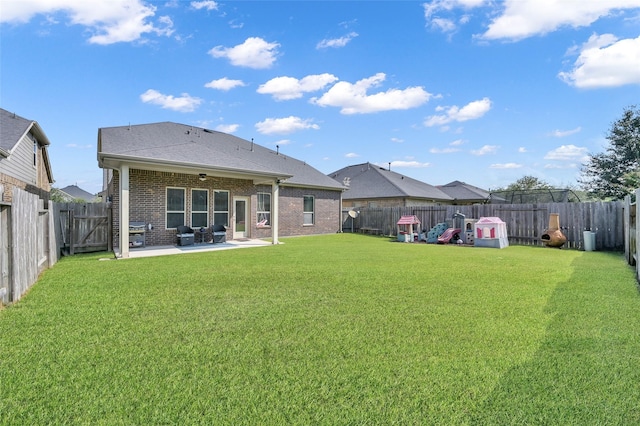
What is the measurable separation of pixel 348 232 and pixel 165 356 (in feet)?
60.3

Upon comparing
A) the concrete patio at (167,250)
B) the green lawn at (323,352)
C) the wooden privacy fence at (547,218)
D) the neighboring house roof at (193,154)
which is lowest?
the green lawn at (323,352)

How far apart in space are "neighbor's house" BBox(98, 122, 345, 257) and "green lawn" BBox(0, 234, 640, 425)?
17.6ft

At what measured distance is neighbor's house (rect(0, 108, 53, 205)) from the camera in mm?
10344

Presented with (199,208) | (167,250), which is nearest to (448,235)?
(199,208)

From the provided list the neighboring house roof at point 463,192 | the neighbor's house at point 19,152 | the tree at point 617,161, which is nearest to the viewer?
the neighbor's house at point 19,152

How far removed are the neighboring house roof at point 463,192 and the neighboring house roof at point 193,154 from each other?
14.3 meters

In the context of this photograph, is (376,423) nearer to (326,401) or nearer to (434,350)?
(326,401)

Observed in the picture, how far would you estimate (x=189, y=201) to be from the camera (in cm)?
1336

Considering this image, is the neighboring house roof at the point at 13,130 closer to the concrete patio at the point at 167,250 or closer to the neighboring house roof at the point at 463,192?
the concrete patio at the point at 167,250

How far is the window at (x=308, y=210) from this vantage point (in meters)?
18.8

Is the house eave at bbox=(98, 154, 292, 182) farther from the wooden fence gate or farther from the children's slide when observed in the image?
the children's slide

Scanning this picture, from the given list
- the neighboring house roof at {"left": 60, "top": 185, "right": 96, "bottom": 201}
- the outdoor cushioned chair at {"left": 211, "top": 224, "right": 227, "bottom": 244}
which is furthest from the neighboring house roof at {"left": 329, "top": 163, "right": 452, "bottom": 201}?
the neighboring house roof at {"left": 60, "top": 185, "right": 96, "bottom": 201}

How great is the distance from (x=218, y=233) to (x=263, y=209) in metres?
3.45

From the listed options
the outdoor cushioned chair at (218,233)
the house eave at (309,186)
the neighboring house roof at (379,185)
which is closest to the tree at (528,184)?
the neighboring house roof at (379,185)
